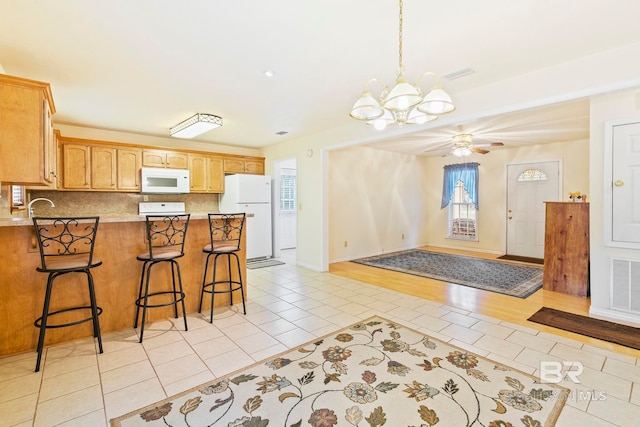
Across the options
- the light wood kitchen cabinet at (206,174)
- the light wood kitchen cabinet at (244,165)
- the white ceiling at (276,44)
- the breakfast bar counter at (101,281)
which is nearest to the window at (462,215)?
the white ceiling at (276,44)

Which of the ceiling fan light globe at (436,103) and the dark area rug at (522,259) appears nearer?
the ceiling fan light globe at (436,103)

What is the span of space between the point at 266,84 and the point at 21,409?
3.16 meters

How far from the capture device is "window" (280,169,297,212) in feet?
26.6

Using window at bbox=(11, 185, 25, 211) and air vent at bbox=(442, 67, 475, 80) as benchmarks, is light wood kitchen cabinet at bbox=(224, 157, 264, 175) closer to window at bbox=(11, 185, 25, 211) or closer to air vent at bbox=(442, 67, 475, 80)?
window at bbox=(11, 185, 25, 211)

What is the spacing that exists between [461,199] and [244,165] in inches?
213

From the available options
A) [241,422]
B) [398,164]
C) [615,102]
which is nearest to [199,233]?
[241,422]

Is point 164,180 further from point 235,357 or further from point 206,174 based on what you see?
point 235,357

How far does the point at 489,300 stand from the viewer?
150 inches

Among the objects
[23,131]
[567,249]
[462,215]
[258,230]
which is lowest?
[567,249]

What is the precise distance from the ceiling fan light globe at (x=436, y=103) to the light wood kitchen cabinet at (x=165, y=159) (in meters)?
4.83

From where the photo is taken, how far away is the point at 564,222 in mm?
4188

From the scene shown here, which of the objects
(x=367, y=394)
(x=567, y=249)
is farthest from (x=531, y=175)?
(x=367, y=394)

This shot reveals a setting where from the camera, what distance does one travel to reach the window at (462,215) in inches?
300

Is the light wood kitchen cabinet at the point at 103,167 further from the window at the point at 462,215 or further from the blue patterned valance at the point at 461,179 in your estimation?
the window at the point at 462,215
